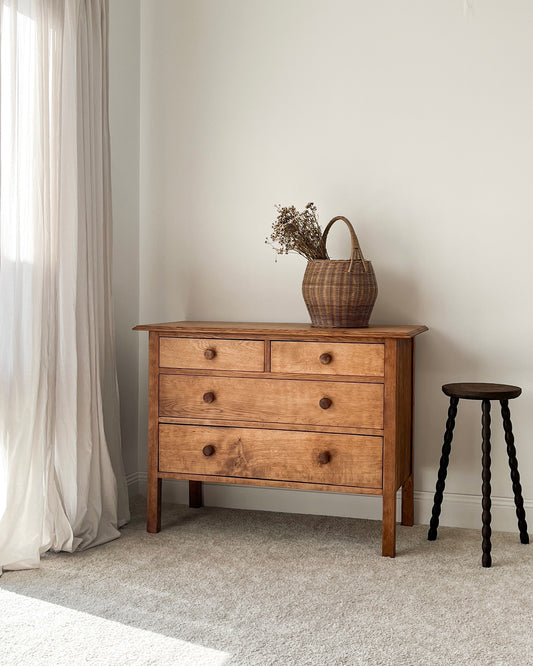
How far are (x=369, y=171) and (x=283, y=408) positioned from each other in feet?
3.53

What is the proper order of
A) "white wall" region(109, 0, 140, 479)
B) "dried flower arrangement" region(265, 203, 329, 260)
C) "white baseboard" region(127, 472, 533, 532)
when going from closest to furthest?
"dried flower arrangement" region(265, 203, 329, 260)
"white baseboard" region(127, 472, 533, 532)
"white wall" region(109, 0, 140, 479)

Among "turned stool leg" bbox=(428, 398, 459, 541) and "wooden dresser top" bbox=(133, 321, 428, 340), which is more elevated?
"wooden dresser top" bbox=(133, 321, 428, 340)

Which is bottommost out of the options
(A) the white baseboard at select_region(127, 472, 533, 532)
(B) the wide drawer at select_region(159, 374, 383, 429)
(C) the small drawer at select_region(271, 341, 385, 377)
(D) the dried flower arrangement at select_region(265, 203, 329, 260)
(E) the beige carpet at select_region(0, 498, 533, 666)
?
(E) the beige carpet at select_region(0, 498, 533, 666)

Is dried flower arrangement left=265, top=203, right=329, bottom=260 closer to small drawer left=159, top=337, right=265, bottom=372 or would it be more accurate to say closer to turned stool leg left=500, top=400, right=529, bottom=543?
small drawer left=159, top=337, right=265, bottom=372

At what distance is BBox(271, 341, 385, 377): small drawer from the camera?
8.05 ft

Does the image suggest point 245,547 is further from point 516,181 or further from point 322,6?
point 322,6

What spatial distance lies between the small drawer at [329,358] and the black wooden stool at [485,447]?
32cm

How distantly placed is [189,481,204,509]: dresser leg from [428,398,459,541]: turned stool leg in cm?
101

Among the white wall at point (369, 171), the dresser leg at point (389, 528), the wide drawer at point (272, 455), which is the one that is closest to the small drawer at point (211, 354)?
the wide drawer at point (272, 455)

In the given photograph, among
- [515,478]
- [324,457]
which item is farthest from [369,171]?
[515,478]

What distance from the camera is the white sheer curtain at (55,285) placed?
230 centimetres

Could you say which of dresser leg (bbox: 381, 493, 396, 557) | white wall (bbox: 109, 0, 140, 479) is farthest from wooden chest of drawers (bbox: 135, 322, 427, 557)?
white wall (bbox: 109, 0, 140, 479)

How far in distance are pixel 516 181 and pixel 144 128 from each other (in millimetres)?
1647

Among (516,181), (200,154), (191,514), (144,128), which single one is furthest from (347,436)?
(144,128)
